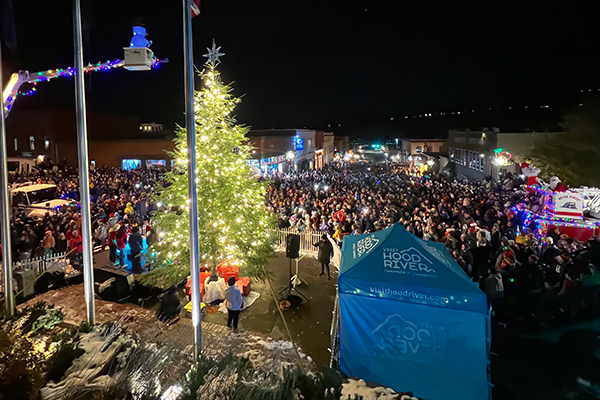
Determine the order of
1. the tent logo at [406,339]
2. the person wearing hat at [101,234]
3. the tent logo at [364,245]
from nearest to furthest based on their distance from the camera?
the tent logo at [406,339] < the tent logo at [364,245] < the person wearing hat at [101,234]

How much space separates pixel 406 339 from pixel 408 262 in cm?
114

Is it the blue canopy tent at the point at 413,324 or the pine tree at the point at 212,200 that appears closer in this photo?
the blue canopy tent at the point at 413,324

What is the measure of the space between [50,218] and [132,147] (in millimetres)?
26461

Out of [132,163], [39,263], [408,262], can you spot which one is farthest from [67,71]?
[132,163]

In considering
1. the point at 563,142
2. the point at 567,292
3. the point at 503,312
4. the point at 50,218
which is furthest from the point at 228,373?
the point at 563,142

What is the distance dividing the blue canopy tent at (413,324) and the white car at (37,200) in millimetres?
15823

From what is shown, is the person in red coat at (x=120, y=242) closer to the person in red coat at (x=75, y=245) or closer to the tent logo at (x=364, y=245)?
the person in red coat at (x=75, y=245)

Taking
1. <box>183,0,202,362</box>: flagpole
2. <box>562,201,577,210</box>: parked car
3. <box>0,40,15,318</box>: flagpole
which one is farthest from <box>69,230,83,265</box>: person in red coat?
<box>562,201,577,210</box>: parked car

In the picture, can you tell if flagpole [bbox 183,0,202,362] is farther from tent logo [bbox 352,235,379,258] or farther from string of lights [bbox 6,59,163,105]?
tent logo [bbox 352,235,379,258]

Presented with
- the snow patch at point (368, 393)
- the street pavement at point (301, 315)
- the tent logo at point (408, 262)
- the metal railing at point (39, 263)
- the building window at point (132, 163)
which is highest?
the building window at point (132, 163)

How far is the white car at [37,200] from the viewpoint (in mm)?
16984

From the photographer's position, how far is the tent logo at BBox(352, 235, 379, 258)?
19.5ft

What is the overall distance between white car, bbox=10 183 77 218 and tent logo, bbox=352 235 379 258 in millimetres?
15235

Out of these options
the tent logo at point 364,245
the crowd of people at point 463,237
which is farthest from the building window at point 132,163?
the tent logo at point 364,245
